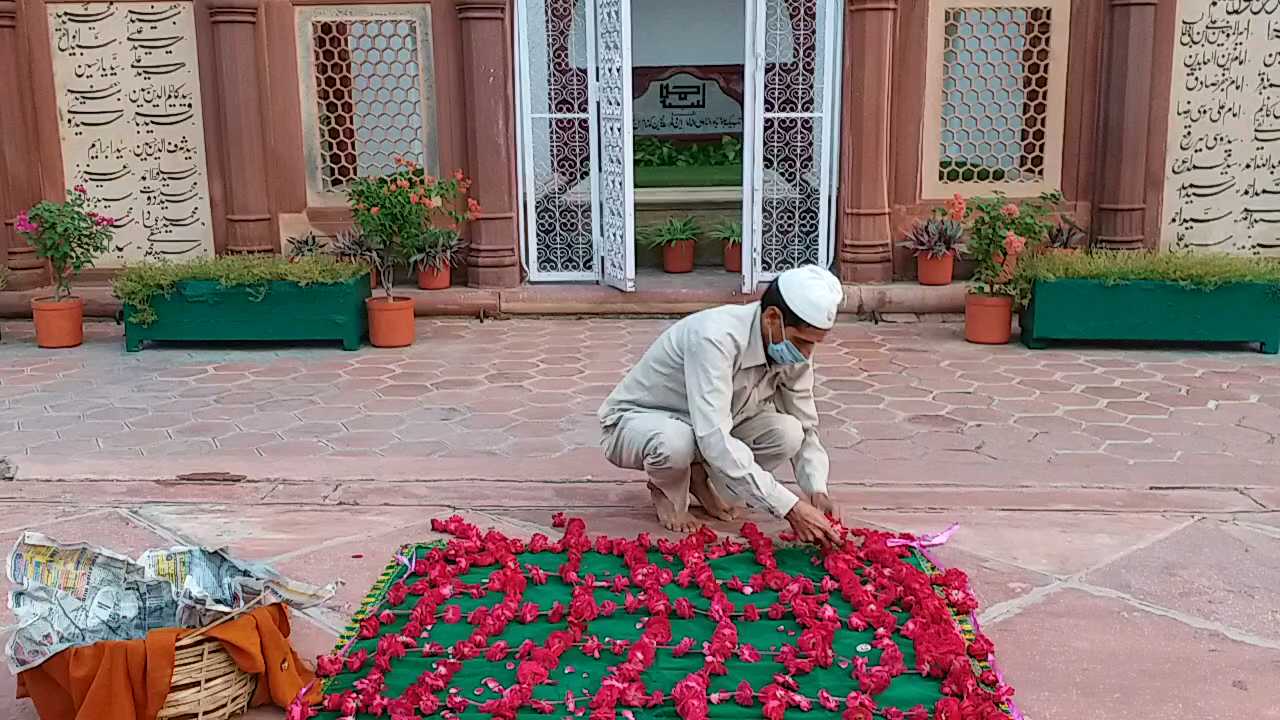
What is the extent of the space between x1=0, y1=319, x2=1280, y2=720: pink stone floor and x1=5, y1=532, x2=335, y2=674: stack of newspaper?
37 cm

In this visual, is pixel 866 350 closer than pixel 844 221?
Yes

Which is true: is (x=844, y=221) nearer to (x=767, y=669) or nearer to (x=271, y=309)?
(x=271, y=309)

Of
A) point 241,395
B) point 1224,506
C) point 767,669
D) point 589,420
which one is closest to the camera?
point 767,669

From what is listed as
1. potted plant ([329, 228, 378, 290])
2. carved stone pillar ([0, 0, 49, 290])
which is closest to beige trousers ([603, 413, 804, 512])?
potted plant ([329, 228, 378, 290])

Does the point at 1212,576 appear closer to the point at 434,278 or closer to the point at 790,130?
the point at 790,130

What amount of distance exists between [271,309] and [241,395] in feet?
4.16

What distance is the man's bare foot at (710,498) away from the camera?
4.30 meters

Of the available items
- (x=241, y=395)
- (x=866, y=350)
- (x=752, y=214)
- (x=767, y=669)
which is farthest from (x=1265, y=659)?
(x=752, y=214)

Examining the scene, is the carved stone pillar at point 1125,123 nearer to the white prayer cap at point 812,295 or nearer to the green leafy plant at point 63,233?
the white prayer cap at point 812,295

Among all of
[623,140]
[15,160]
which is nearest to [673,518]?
[623,140]

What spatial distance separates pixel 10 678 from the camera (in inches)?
123

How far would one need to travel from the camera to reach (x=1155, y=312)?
7297mm

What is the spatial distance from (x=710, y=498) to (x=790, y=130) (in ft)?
16.6

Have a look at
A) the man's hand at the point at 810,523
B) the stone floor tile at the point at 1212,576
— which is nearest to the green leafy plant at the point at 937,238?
the stone floor tile at the point at 1212,576
